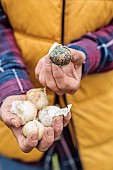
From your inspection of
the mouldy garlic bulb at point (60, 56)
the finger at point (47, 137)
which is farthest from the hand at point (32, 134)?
the mouldy garlic bulb at point (60, 56)

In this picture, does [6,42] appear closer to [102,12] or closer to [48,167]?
[102,12]

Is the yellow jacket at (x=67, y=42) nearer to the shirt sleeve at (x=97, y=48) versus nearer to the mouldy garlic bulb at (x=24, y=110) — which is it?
the shirt sleeve at (x=97, y=48)

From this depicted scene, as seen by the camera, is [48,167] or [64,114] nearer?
[64,114]

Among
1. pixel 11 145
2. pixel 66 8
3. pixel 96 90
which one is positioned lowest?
pixel 11 145

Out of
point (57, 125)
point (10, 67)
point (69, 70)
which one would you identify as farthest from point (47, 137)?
point (10, 67)

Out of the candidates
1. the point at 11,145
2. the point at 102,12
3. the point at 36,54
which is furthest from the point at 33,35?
the point at 11,145

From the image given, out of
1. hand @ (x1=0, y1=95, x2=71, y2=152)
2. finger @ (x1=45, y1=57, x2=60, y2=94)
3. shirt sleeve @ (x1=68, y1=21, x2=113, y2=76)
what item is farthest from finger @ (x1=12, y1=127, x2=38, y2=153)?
shirt sleeve @ (x1=68, y1=21, x2=113, y2=76)

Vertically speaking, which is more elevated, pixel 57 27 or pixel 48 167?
pixel 57 27

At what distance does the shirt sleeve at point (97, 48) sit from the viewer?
3.25ft

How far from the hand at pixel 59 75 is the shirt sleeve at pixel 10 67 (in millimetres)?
107

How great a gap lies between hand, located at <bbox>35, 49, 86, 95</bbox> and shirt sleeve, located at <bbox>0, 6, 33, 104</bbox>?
0.35ft

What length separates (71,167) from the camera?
117cm

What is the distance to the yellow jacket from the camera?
1029mm

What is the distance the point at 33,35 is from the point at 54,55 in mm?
262
